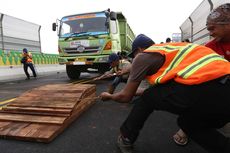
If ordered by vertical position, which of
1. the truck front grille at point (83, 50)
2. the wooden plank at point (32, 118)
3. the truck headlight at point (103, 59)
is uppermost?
the truck front grille at point (83, 50)

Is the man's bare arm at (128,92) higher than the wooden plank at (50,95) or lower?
higher

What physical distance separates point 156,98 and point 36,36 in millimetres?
16420

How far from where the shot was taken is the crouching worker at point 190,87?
1.82 metres

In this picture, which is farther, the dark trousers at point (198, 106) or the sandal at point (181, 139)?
the sandal at point (181, 139)

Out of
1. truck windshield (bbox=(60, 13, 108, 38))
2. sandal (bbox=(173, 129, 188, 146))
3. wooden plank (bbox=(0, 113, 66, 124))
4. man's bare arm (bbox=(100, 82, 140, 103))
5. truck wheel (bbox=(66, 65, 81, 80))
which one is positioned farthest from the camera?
truck wheel (bbox=(66, 65, 81, 80))

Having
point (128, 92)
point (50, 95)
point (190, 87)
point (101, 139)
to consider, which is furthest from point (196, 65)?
point (50, 95)

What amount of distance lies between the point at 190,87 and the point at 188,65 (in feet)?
0.59

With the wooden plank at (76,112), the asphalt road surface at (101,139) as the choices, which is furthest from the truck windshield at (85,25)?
the asphalt road surface at (101,139)

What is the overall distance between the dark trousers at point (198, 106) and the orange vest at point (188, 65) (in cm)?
6

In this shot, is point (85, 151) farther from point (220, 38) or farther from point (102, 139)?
point (220, 38)

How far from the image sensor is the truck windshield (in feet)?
30.3

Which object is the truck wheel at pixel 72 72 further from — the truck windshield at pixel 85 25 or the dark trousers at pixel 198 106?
the dark trousers at pixel 198 106

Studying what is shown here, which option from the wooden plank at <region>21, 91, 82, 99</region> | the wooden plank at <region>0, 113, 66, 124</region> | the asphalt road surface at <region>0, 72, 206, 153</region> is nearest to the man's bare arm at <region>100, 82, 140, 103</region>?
the asphalt road surface at <region>0, 72, 206, 153</region>

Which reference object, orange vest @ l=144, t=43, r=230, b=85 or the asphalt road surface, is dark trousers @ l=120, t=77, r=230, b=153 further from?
the asphalt road surface
